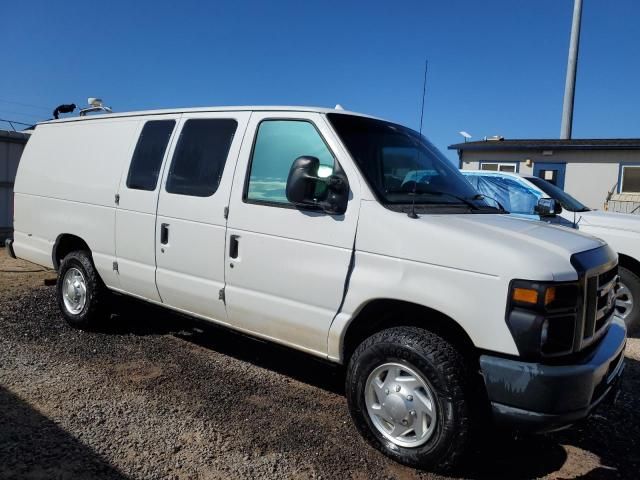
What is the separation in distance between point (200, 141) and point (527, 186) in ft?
16.6

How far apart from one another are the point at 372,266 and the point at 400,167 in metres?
0.92

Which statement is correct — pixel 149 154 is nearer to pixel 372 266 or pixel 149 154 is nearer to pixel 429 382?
pixel 372 266

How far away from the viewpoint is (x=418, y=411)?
318 centimetres

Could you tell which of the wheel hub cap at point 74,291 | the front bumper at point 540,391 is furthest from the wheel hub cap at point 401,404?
the wheel hub cap at point 74,291

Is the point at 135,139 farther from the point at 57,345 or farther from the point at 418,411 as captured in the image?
the point at 418,411

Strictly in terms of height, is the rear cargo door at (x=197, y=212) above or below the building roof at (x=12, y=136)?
below

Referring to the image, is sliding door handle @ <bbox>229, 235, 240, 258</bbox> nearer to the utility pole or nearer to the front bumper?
the front bumper

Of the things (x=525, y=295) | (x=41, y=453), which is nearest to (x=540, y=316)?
(x=525, y=295)

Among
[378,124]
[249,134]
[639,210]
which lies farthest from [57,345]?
[639,210]

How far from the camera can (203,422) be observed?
3.71m

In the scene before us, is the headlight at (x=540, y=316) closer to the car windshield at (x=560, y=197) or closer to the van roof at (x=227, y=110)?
the van roof at (x=227, y=110)

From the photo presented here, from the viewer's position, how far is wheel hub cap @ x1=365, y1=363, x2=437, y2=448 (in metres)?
3.15

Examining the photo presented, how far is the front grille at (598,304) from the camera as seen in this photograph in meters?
2.97

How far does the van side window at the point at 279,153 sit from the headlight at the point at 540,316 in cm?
152
